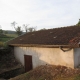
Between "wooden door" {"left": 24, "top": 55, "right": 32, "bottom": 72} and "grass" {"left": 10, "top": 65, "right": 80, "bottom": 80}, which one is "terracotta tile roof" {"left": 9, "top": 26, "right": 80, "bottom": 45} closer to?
"wooden door" {"left": 24, "top": 55, "right": 32, "bottom": 72}

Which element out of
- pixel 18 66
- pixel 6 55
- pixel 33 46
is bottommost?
pixel 18 66

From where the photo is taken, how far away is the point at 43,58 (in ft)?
48.0

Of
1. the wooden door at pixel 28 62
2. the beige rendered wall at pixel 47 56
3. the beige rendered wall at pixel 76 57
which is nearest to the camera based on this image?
the beige rendered wall at pixel 76 57

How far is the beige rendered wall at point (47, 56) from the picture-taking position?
12.5 metres

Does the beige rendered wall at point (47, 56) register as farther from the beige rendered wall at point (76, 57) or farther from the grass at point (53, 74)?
the grass at point (53, 74)

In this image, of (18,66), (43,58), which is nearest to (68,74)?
(43,58)

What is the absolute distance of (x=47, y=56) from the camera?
1422cm

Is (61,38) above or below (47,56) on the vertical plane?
above

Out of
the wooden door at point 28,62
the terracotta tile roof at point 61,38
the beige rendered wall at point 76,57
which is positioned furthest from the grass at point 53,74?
the wooden door at point 28,62

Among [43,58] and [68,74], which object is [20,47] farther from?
[68,74]

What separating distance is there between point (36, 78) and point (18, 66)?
219 inches

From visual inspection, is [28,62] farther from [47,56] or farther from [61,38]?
[61,38]

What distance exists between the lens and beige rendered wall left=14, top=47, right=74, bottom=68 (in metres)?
12.5

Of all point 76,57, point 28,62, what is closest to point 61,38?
point 76,57
